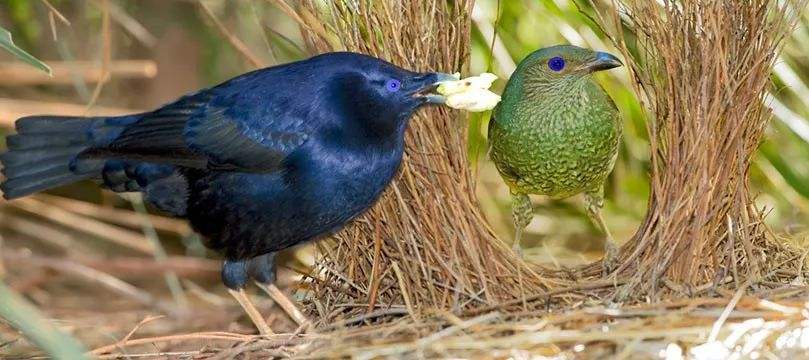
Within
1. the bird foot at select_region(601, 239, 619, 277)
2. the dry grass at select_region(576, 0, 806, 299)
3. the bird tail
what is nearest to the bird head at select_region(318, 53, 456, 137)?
the dry grass at select_region(576, 0, 806, 299)

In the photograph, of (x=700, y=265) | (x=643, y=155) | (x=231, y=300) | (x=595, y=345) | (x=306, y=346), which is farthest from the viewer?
(x=231, y=300)

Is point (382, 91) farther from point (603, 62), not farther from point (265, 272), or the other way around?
point (265, 272)

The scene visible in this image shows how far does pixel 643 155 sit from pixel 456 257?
1793 mm

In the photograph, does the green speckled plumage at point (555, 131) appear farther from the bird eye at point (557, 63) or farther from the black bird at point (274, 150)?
the black bird at point (274, 150)

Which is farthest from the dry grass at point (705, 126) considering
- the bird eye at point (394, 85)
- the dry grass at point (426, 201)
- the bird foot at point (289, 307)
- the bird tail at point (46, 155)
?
the bird tail at point (46, 155)

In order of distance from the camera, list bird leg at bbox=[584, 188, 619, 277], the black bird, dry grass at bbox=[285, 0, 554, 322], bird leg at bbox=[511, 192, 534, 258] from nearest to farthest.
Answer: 1. the black bird
2. dry grass at bbox=[285, 0, 554, 322]
3. bird leg at bbox=[584, 188, 619, 277]
4. bird leg at bbox=[511, 192, 534, 258]

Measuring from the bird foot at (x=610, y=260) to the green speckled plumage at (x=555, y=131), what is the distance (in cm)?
22

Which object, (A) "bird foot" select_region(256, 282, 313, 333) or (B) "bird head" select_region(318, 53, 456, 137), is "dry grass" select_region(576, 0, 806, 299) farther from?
(A) "bird foot" select_region(256, 282, 313, 333)

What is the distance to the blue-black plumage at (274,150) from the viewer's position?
11.4ft

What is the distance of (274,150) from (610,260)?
118 cm

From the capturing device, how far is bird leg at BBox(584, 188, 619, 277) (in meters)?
3.90

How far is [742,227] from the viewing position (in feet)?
11.8

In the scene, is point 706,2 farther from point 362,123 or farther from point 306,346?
point 306,346

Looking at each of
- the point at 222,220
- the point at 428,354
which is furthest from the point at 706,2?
the point at 222,220
